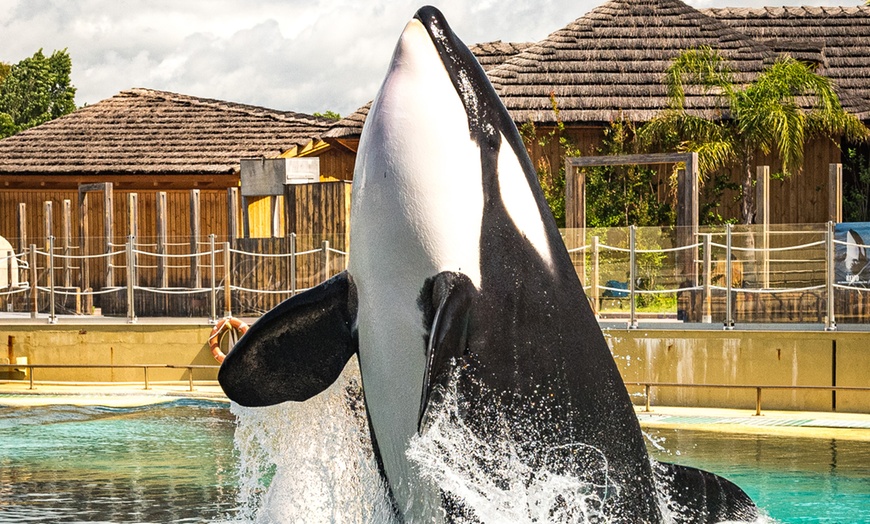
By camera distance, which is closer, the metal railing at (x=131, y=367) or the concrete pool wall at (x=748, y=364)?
the concrete pool wall at (x=748, y=364)

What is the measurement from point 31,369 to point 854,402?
35.6ft

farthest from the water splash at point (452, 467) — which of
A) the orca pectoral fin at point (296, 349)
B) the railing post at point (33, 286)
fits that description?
the railing post at point (33, 286)

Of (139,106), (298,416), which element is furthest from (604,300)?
(139,106)

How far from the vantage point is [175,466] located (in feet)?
38.2

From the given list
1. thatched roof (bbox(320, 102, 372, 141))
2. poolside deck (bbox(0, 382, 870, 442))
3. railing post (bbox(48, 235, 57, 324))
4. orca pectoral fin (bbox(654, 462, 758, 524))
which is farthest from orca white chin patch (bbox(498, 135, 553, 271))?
thatched roof (bbox(320, 102, 372, 141))

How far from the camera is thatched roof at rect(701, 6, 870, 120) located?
24984 millimetres

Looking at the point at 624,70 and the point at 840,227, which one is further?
the point at 624,70

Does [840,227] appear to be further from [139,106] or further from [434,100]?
[139,106]

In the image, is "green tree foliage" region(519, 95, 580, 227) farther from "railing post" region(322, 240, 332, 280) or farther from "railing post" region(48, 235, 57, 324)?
"railing post" region(48, 235, 57, 324)

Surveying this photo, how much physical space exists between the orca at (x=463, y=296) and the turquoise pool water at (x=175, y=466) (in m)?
4.34

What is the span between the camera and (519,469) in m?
4.93

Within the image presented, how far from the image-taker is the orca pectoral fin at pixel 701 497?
17.0 ft

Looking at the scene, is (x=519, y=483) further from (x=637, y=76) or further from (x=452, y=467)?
(x=637, y=76)

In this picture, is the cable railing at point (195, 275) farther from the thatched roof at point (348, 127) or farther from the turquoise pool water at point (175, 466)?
the thatched roof at point (348, 127)
